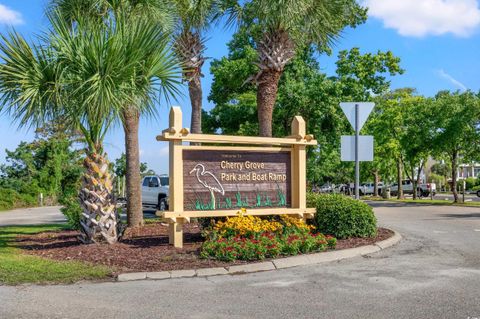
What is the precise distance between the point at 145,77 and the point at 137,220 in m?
5.82

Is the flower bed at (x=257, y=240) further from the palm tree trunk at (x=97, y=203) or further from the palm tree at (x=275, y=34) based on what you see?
the palm tree at (x=275, y=34)

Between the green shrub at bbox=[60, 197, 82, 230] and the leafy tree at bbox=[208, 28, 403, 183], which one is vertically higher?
the leafy tree at bbox=[208, 28, 403, 183]

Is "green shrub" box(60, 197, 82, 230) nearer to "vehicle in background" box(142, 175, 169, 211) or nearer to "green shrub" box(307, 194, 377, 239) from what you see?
"green shrub" box(307, 194, 377, 239)

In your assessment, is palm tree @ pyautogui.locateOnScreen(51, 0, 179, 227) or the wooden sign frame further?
palm tree @ pyautogui.locateOnScreen(51, 0, 179, 227)

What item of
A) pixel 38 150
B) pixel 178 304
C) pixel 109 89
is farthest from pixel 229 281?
pixel 38 150

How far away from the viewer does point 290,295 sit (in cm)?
675

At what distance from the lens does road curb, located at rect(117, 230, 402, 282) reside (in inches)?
317

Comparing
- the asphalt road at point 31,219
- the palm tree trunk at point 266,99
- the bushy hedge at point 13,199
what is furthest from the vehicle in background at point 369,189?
the palm tree trunk at point 266,99

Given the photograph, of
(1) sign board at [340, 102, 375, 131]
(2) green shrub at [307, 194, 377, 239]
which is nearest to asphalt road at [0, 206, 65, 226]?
(2) green shrub at [307, 194, 377, 239]

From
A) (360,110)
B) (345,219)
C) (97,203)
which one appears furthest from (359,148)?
(97,203)

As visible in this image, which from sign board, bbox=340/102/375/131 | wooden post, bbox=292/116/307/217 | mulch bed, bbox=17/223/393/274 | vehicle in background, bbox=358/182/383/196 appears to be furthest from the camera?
vehicle in background, bbox=358/182/383/196

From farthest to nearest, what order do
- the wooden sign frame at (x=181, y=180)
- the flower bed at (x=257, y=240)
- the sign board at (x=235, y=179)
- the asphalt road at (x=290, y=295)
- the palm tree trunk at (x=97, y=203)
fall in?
the sign board at (x=235, y=179) → the palm tree trunk at (x=97, y=203) → the wooden sign frame at (x=181, y=180) → the flower bed at (x=257, y=240) → the asphalt road at (x=290, y=295)

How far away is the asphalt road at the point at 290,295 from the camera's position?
591cm

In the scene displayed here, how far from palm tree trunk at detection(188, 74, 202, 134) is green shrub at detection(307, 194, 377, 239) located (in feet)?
22.0
